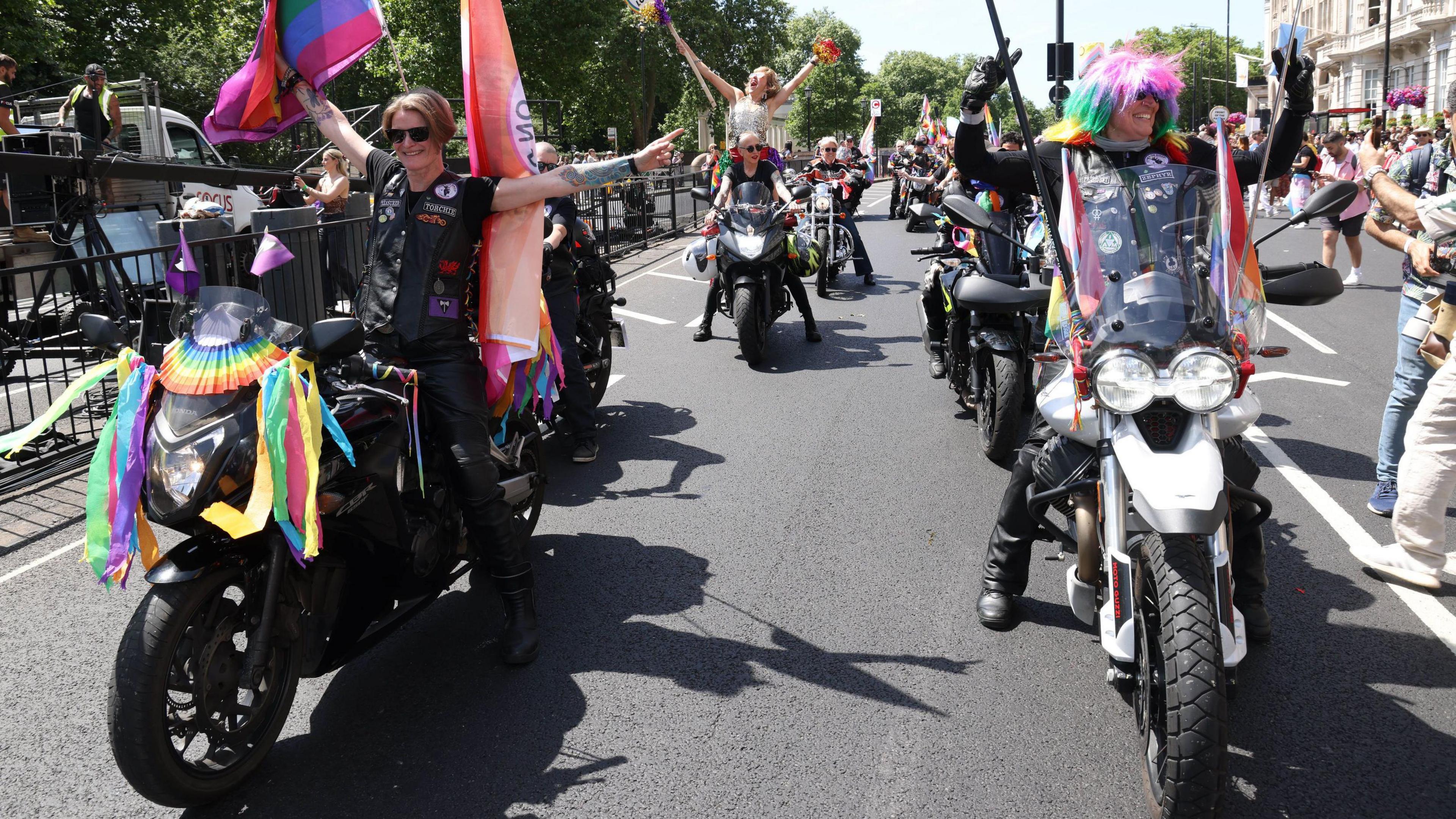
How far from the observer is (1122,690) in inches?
139

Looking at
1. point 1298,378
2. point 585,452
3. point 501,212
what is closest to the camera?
point 501,212

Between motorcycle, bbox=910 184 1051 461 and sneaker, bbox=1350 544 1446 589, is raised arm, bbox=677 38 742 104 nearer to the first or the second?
motorcycle, bbox=910 184 1051 461

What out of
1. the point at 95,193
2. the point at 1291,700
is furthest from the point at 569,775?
the point at 95,193

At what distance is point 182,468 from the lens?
9.56 feet

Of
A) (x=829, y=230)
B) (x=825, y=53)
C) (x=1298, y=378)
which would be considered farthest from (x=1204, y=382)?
(x=829, y=230)

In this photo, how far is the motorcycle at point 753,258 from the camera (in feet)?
30.1

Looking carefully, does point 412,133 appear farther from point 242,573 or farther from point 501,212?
point 242,573

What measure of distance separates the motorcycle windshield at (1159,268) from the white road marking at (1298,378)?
5.19 meters

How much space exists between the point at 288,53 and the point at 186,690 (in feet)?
9.06

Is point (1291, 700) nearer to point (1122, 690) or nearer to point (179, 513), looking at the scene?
point (1122, 690)

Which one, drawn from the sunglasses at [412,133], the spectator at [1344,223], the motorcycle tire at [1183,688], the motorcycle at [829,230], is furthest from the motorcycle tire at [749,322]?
the spectator at [1344,223]

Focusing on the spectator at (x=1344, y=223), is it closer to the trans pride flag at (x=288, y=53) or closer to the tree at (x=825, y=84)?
the trans pride flag at (x=288, y=53)

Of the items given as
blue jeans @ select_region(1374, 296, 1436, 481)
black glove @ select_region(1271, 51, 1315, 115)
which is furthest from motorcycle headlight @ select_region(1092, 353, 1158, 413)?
blue jeans @ select_region(1374, 296, 1436, 481)

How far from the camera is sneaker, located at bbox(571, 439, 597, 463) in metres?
6.60
